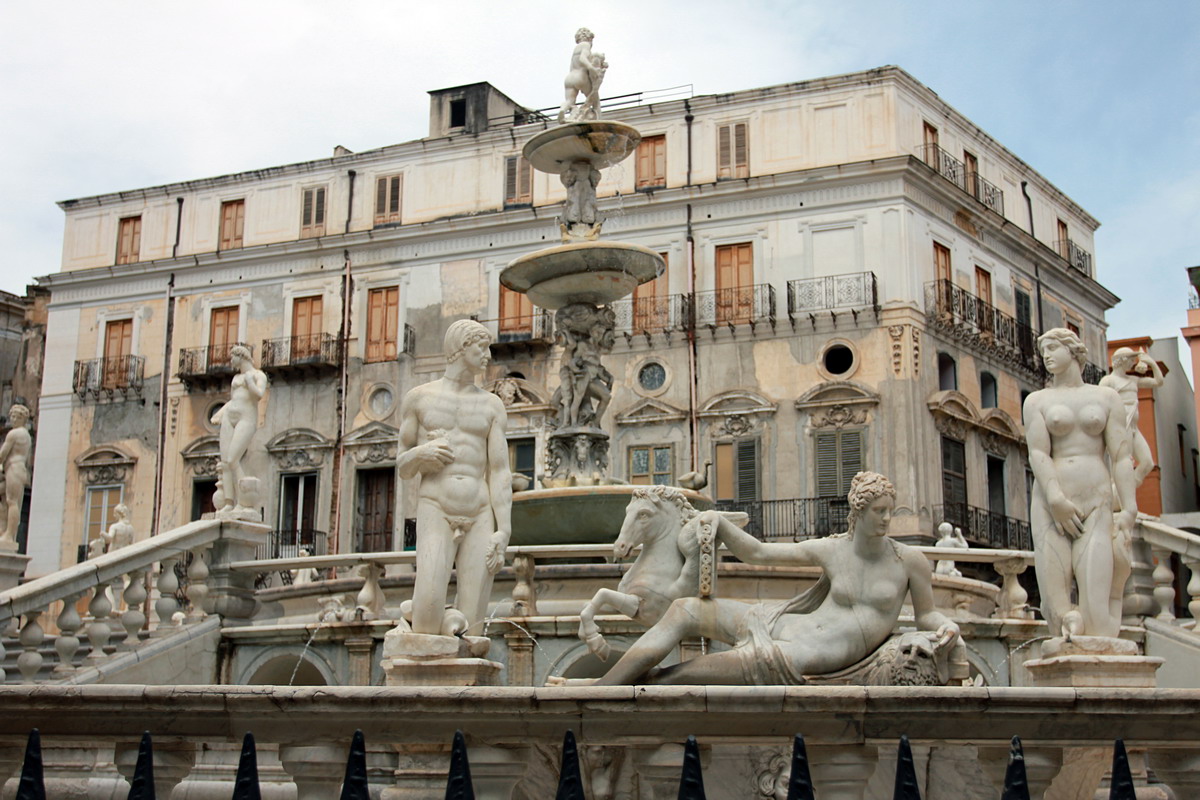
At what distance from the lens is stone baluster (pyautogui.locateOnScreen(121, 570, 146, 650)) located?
12000mm

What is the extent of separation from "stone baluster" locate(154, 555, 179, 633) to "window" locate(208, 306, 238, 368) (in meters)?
28.9

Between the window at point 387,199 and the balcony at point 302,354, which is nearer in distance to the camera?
the balcony at point 302,354

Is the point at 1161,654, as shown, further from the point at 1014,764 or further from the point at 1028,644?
the point at 1014,764

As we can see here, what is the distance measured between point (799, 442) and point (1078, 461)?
2560 centimetres

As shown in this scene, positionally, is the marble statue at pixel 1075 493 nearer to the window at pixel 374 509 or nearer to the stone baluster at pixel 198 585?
the stone baluster at pixel 198 585

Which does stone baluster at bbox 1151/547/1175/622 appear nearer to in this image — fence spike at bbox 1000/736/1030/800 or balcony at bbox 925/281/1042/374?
fence spike at bbox 1000/736/1030/800

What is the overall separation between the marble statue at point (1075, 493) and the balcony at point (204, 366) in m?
32.9

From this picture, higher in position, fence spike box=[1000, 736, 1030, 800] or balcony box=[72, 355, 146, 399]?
balcony box=[72, 355, 146, 399]

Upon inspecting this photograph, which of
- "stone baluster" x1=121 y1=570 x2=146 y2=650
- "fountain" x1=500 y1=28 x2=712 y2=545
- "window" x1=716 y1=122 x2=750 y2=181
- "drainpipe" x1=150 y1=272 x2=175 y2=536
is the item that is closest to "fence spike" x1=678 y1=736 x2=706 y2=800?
"stone baluster" x1=121 y1=570 x2=146 y2=650

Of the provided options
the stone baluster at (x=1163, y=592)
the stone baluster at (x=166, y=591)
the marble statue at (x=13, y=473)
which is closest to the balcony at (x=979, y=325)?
the stone baluster at (x=1163, y=592)

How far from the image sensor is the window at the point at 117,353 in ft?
136

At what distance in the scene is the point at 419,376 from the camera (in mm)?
38094

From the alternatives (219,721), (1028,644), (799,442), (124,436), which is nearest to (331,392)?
(124,436)

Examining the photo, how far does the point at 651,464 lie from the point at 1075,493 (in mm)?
26670
